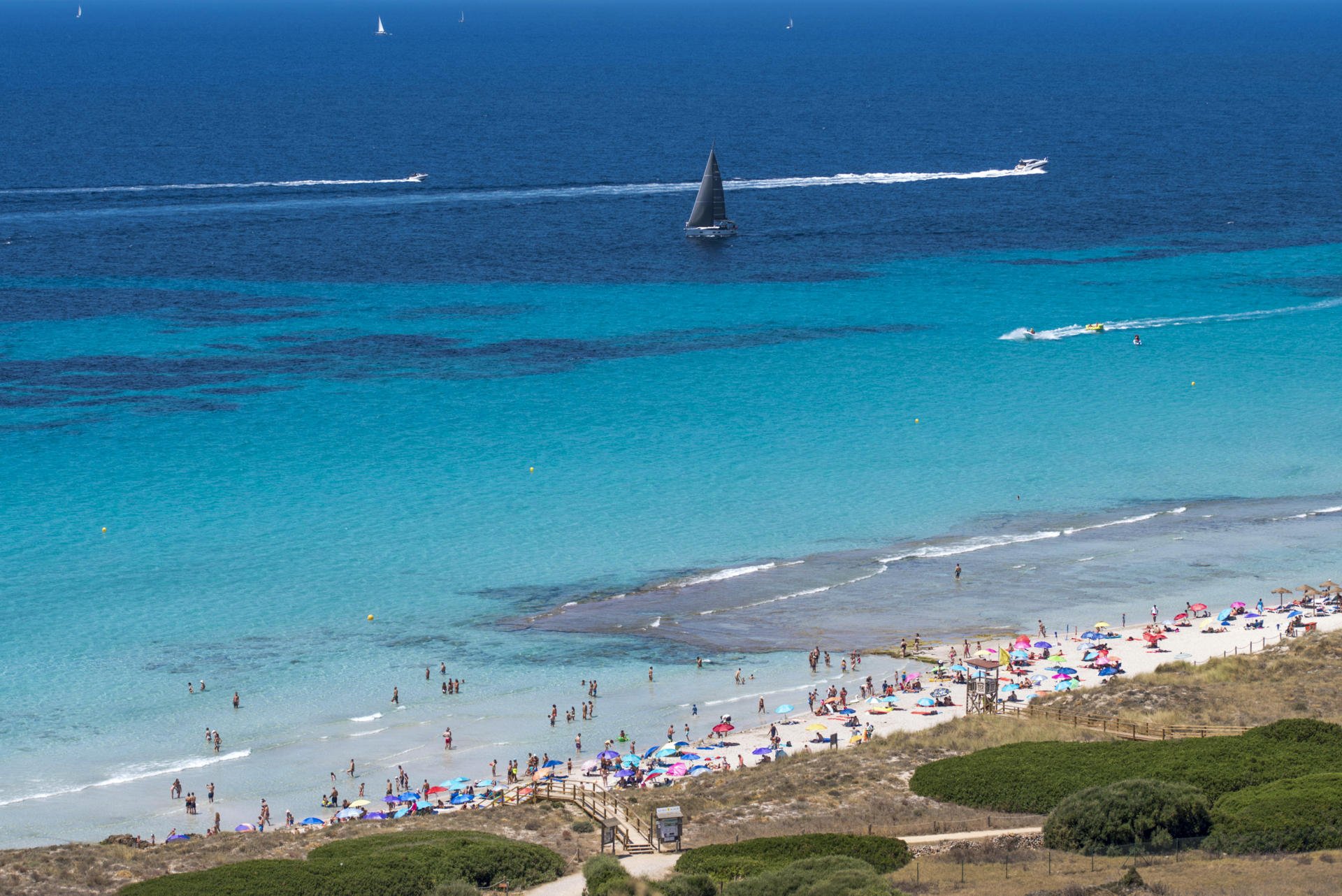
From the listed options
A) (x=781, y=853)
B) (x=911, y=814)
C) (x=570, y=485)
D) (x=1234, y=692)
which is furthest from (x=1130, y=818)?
(x=570, y=485)

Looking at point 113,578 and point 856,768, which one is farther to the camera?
point 113,578

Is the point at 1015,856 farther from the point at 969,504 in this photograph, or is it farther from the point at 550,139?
the point at 550,139

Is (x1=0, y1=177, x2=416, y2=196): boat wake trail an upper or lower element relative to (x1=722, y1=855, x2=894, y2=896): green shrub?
upper

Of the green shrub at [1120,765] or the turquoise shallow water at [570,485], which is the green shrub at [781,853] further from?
the turquoise shallow water at [570,485]

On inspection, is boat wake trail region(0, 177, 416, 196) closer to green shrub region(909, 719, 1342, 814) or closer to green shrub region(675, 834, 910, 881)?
green shrub region(909, 719, 1342, 814)

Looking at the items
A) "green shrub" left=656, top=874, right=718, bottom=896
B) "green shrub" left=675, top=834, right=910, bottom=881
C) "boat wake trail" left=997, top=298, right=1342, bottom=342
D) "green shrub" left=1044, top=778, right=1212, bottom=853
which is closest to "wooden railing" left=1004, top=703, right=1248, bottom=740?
"green shrub" left=1044, top=778, right=1212, bottom=853

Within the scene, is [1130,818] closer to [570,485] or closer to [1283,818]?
[1283,818]

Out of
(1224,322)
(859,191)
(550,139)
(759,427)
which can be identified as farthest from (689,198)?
(759,427)
